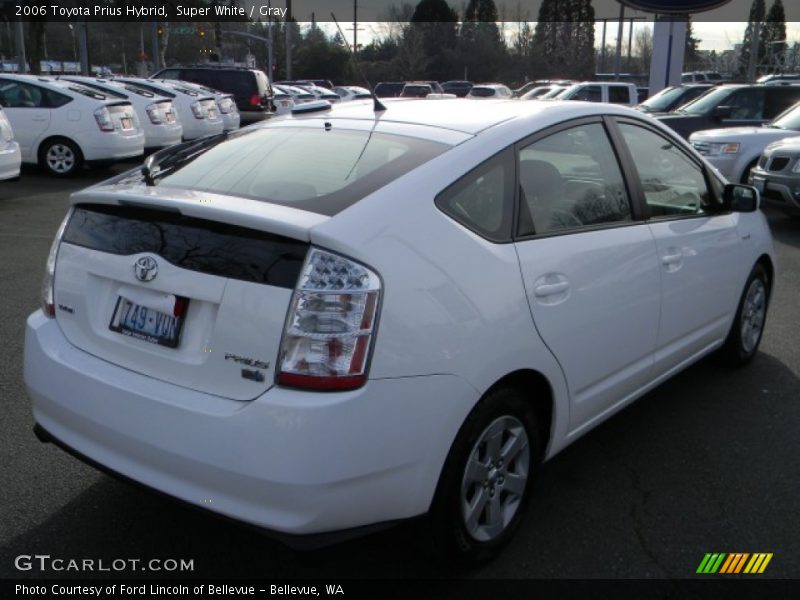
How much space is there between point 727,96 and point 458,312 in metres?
15.3

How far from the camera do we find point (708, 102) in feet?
52.9

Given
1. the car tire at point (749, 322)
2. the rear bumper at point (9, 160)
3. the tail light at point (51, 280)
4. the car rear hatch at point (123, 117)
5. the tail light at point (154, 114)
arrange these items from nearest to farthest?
the tail light at point (51, 280) → the car tire at point (749, 322) → the rear bumper at point (9, 160) → the car rear hatch at point (123, 117) → the tail light at point (154, 114)

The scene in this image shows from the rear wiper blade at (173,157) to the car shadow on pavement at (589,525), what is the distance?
1.23 metres

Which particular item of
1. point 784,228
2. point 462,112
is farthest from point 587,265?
point 784,228

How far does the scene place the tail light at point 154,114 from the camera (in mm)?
16047

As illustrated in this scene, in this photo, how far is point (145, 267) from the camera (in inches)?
109

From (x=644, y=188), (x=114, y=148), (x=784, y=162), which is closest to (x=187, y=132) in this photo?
(x=114, y=148)

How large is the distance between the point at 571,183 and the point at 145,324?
1.87m

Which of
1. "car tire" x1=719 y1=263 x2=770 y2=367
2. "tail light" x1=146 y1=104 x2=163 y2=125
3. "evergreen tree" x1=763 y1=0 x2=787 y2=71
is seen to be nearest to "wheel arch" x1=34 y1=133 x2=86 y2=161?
"tail light" x1=146 y1=104 x2=163 y2=125

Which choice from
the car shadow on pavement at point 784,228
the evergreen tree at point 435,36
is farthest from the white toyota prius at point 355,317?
the evergreen tree at point 435,36

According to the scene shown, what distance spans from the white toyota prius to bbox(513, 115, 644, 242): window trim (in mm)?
13

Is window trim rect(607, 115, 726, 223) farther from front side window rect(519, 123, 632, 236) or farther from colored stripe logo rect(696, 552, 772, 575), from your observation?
colored stripe logo rect(696, 552, 772, 575)

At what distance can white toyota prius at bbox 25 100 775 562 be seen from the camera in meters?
2.49

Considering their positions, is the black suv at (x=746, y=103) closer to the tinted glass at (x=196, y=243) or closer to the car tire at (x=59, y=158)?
the car tire at (x=59, y=158)
